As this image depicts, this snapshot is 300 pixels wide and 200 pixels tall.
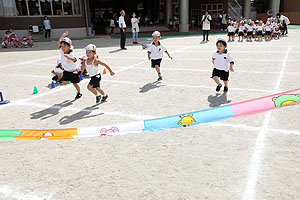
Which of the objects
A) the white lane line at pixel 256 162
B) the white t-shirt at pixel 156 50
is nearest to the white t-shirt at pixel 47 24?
the white t-shirt at pixel 156 50

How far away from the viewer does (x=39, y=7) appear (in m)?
24.2

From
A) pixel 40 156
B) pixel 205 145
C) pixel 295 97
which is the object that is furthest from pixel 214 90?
pixel 40 156

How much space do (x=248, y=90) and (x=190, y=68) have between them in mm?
3374

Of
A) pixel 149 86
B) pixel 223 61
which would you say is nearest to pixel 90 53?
pixel 149 86

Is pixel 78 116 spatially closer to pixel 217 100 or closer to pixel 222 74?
pixel 217 100

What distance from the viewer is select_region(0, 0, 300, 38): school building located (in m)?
23.6

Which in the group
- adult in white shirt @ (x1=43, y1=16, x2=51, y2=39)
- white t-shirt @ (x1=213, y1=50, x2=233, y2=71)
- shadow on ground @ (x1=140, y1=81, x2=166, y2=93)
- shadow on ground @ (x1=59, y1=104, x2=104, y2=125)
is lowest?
shadow on ground @ (x1=59, y1=104, x2=104, y2=125)

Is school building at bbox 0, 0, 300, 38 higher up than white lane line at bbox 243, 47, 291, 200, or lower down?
higher up

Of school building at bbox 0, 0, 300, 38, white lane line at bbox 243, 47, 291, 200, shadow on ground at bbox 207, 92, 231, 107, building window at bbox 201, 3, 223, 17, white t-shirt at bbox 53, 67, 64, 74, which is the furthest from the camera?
building window at bbox 201, 3, 223, 17

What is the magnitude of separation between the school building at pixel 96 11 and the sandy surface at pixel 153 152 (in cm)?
1962

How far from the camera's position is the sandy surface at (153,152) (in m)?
2.98

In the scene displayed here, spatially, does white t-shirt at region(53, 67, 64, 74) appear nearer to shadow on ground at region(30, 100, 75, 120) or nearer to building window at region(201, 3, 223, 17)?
shadow on ground at region(30, 100, 75, 120)

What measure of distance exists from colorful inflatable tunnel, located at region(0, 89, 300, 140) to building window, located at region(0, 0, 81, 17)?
915 inches

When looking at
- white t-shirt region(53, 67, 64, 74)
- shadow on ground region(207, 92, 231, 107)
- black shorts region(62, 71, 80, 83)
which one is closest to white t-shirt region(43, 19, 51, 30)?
white t-shirt region(53, 67, 64, 74)
